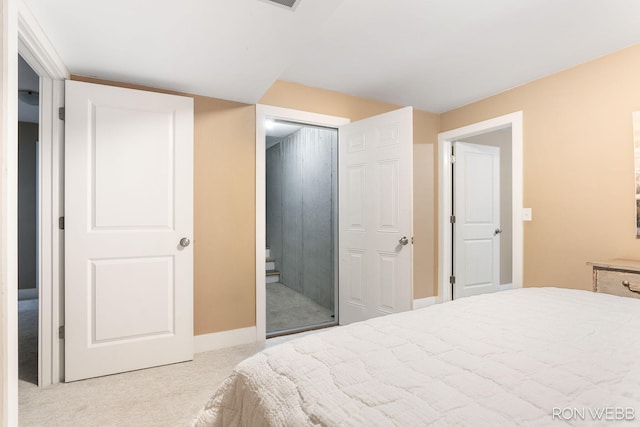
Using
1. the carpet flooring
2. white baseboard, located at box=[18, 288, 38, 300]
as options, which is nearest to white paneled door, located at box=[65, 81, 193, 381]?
the carpet flooring

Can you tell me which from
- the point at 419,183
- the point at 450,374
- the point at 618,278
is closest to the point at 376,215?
the point at 419,183

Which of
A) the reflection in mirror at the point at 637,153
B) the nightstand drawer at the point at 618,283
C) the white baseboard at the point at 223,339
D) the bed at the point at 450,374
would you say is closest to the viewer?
the bed at the point at 450,374

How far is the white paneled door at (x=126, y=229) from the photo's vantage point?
7.00 feet

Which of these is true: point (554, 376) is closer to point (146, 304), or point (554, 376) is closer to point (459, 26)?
point (459, 26)

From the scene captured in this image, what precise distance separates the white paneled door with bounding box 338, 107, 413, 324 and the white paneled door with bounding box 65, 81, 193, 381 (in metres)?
1.50

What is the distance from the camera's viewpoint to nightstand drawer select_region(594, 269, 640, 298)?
80.0 inches

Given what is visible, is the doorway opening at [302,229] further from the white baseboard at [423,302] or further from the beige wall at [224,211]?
the white baseboard at [423,302]

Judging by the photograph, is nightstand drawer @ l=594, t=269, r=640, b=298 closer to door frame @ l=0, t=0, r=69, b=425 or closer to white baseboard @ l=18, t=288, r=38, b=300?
door frame @ l=0, t=0, r=69, b=425

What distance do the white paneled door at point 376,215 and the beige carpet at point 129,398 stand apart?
137 centimetres

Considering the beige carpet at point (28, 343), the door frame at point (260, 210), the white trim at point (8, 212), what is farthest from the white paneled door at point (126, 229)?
the white trim at point (8, 212)

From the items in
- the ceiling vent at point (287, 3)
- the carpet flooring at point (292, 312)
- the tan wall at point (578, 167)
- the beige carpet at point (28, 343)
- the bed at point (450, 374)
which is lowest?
the carpet flooring at point (292, 312)

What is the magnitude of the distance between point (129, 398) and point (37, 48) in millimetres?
2048

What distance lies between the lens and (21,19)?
1463 mm

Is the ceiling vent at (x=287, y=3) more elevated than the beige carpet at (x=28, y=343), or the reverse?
the ceiling vent at (x=287, y=3)
